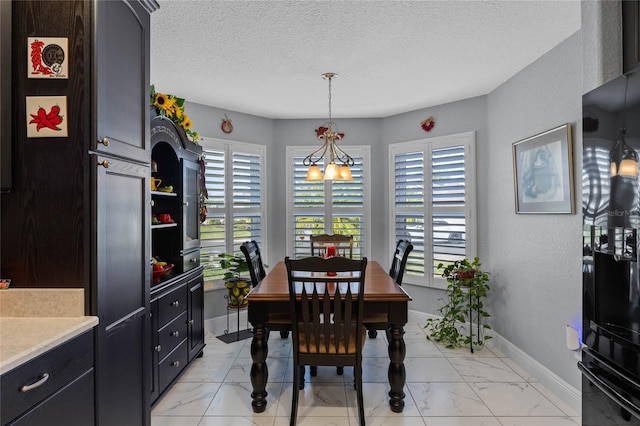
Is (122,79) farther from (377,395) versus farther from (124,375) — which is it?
(377,395)

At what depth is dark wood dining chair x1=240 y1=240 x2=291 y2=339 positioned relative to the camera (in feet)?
7.98

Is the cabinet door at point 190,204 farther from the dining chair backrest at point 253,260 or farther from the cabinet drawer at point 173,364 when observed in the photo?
the cabinet drawer at point 173,364

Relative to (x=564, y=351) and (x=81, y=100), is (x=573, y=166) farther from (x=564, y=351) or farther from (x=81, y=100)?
(x=81, y=100)

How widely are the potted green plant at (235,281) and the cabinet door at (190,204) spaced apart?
66cm

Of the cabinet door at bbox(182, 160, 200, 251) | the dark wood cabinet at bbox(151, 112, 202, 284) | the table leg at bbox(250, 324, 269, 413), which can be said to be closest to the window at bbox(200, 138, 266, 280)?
the cabinet door at bbox(182, 160, 200, 251)

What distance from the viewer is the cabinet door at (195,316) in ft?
9.91

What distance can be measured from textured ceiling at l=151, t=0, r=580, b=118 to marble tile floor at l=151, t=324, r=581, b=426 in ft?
8.48

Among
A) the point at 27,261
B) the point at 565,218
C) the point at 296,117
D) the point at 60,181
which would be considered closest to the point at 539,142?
the point at 565,218

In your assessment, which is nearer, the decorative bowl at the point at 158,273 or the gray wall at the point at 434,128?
the decorative bowl at the point at 158,273

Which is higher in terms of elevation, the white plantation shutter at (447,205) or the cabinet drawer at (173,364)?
the white plantation shutter at (447,205)

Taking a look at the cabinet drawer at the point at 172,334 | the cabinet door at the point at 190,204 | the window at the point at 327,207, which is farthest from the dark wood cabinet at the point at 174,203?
the window at the point at 327,207

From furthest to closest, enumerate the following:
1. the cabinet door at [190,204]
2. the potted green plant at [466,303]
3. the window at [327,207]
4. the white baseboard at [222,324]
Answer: the window at [327,207] → the white baseboard at [222,324] → the potted green plant at [466,303] → the cabinet door at [190,204]

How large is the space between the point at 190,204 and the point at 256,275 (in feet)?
2.85

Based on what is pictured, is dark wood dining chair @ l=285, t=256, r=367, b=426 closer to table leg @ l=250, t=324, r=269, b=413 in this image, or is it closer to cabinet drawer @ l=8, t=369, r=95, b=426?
table leg @ l=250, t=324, r=269, b=413
